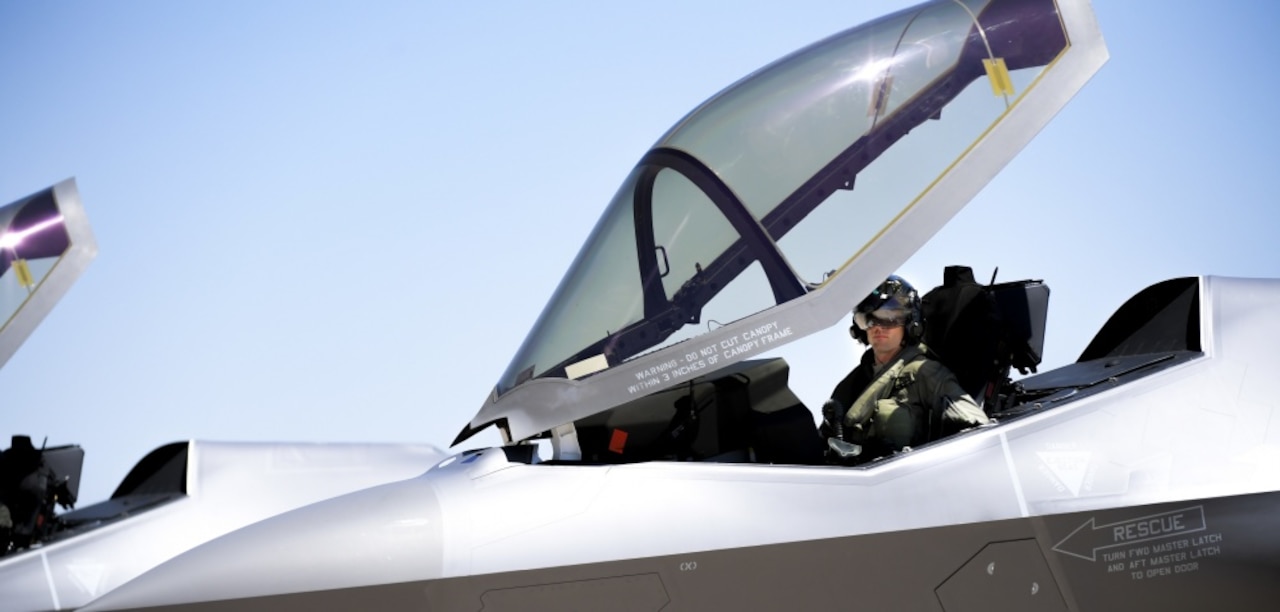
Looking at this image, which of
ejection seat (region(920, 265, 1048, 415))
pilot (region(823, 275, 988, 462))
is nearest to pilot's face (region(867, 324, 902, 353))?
pilot (region(823, 275, 988, 462))

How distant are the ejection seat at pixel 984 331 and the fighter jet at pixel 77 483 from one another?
4.31 meters

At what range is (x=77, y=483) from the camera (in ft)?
26.0

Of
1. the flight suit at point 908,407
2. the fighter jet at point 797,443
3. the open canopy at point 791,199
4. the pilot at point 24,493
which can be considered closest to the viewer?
the fighter jet at point 797,443

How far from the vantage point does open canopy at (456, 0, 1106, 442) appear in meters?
4.38

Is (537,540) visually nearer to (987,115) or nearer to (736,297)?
(736,297)

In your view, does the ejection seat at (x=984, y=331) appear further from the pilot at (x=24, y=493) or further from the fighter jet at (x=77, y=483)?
the pilot at (x=24, y=493)

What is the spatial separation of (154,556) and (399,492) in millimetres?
3720

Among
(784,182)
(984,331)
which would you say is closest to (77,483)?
(784,182)

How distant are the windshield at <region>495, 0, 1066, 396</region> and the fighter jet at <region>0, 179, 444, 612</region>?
3366mm

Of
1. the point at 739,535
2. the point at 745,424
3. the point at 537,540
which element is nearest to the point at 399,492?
the point at 537,540

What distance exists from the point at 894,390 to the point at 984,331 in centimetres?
57

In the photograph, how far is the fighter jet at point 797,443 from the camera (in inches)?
156

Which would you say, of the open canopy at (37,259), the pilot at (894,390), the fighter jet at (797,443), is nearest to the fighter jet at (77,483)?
the open canopy at (37,259)

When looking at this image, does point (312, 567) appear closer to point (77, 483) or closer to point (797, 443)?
point (797, 443)
